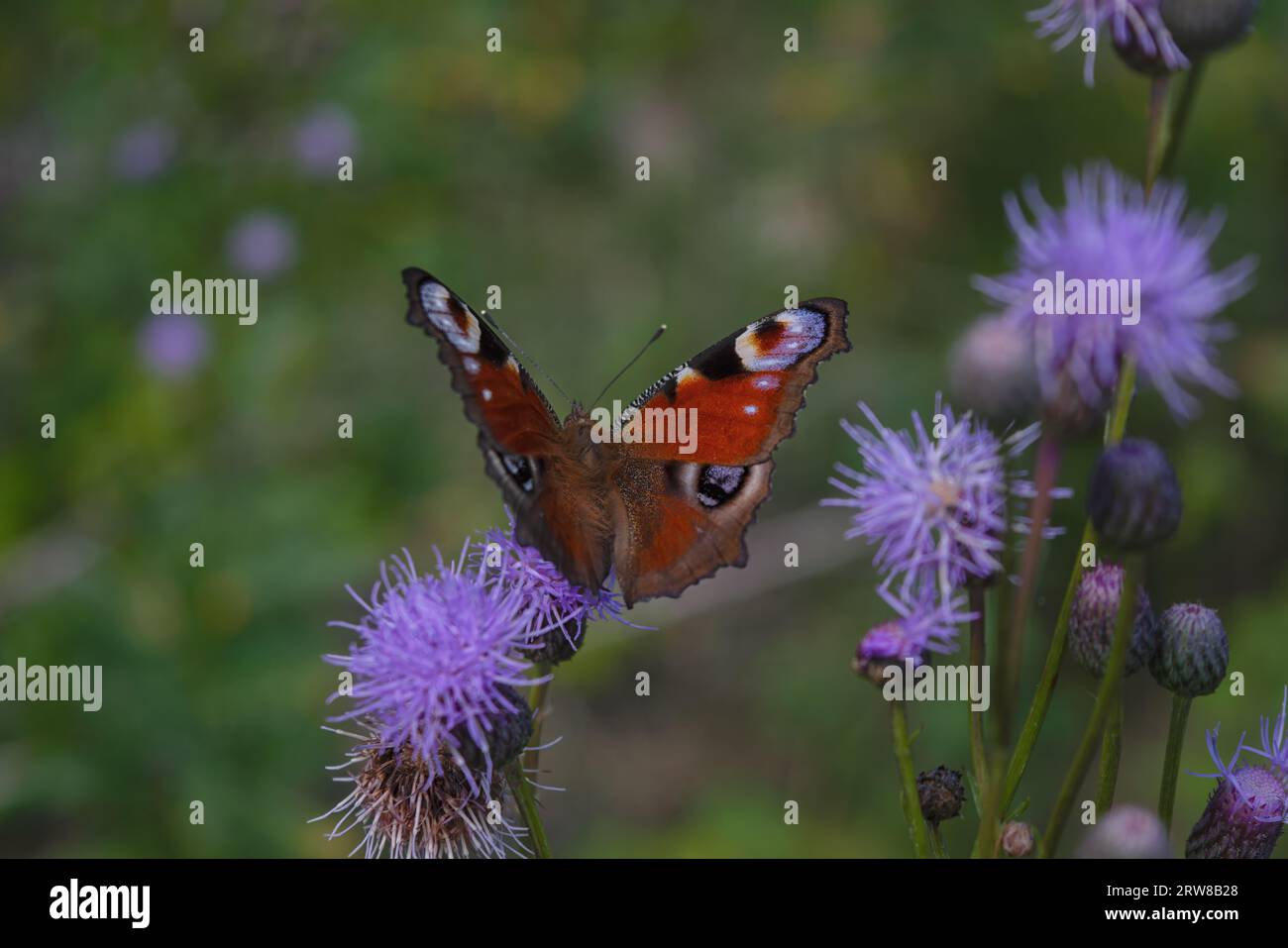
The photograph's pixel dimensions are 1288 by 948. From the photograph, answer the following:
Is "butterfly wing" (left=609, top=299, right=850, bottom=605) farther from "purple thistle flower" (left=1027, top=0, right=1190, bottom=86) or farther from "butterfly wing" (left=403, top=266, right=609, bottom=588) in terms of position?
"purple thistle flower" (left=1027, top=0, right=1190, bottom=86)

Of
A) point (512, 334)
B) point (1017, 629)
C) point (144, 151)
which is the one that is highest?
point (144, 151)

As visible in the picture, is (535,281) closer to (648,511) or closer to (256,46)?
(256,46)

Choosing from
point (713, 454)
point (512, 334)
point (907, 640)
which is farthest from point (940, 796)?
point (512, 334)

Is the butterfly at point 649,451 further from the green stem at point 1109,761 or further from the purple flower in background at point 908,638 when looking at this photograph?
the green stem at point 1109,761

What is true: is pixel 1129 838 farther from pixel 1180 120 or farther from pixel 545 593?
pixel 1180 120

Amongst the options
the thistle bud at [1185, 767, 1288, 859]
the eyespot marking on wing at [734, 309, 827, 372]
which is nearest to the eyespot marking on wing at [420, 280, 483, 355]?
the eyespot marking on wing at [734, 309, 827, 372]

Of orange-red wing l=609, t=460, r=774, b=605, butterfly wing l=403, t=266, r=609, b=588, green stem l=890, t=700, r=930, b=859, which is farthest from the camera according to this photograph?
orange-red wing l=609, t=460, r=774, b=605
